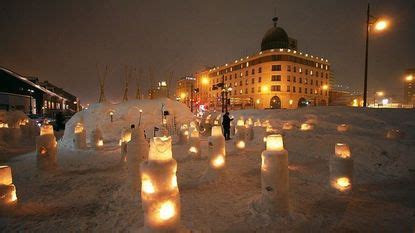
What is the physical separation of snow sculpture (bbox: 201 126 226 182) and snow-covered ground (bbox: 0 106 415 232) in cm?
32

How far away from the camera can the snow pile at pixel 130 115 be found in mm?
20656

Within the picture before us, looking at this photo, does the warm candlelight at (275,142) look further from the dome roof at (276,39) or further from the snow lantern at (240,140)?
the dome roof at (276,39)

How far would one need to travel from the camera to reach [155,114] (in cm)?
2331

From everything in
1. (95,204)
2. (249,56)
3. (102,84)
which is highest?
(249,56)

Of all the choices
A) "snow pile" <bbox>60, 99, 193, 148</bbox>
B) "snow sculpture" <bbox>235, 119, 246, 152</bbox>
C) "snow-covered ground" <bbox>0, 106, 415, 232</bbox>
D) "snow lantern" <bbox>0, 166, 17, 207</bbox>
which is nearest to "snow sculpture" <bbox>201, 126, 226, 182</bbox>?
"snow-covered ground" <bbox>0, 106, 415, 232</bbox>

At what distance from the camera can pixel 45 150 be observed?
29.4ft

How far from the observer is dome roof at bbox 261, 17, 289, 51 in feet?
173

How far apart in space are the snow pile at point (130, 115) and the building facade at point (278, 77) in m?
24.3

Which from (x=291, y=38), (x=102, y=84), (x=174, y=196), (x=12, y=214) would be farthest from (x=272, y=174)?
(x=291, y=38)

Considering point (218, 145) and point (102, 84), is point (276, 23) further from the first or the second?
point (218, 145)

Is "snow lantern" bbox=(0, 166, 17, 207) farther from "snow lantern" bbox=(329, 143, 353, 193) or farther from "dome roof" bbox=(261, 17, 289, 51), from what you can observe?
"dome roof" bbox=(261, 17, 289, 51)

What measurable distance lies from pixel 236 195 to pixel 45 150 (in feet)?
25.5

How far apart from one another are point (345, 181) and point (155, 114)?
1936 cm

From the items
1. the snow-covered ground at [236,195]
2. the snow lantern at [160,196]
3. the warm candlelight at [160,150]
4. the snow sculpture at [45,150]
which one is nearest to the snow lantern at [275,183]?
the snow-covered ground at [236,195]
